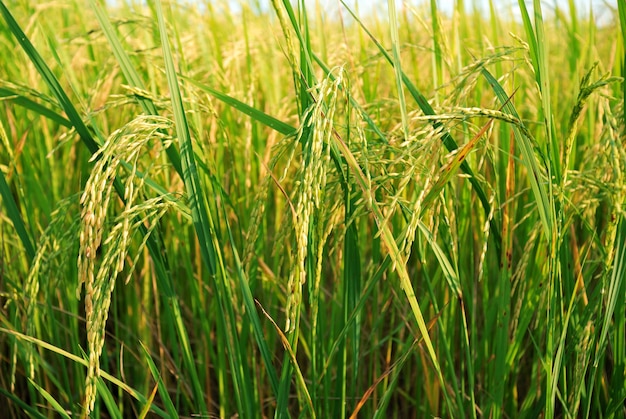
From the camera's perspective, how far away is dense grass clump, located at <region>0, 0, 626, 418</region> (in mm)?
942

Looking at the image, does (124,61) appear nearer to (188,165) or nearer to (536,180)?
(188,165)

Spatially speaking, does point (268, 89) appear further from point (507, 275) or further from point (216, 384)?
point (507, 275)

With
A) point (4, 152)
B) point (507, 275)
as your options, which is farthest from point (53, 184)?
point (507, 275)

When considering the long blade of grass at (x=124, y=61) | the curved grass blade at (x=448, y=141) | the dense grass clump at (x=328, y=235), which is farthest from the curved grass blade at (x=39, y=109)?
the curved grass blade at (x=448, y=141)

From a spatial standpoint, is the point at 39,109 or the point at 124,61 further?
the point at 39,109

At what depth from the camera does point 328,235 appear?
4.23ft

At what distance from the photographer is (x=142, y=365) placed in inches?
63.4

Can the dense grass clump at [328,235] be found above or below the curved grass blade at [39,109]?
below

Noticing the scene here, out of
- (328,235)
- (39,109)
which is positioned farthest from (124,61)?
(328,235)

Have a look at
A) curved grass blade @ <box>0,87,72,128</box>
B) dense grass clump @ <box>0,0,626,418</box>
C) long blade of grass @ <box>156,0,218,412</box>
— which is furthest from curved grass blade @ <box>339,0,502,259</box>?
curved grass blade @ <box>0,87,72,128</box>

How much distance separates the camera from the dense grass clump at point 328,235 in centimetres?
94

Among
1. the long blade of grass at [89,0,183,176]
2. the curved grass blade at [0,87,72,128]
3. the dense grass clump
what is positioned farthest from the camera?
the curved grass blade at [0,87,72,128]

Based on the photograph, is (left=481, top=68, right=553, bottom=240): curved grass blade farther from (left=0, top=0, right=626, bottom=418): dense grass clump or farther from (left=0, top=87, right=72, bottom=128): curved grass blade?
(left=0, top=87, right=72, bottom=128): curved grass blade

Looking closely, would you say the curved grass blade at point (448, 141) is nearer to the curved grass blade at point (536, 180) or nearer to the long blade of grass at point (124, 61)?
the curved grass blade at point (536, 180)
